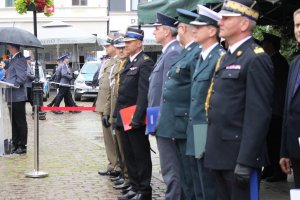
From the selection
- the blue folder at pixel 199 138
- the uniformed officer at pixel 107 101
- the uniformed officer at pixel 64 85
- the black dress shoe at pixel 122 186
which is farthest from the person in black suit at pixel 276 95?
the uniformed officer at pixel 64 85

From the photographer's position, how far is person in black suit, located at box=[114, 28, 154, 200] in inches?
286

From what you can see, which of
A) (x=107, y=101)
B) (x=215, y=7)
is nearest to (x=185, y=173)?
(x=215, y=7)

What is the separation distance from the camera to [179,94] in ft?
19.4

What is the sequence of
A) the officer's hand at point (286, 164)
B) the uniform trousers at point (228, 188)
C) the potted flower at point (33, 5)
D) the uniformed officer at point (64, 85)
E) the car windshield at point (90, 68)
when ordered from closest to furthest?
1. the uniform trousers at point (228, 188)
2. the officer's hand at point (286, 164)
3. the potted flower at point (33, 5)
4. the uniformed officer at point (64, 85)
5. the car windshield at point (90, 68)

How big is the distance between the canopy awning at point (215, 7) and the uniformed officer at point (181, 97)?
2.87 feet

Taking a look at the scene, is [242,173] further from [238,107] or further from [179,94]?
[179,94]

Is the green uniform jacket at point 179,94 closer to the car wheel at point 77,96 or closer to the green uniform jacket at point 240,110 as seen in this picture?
the green uniform jacket at point 240,110

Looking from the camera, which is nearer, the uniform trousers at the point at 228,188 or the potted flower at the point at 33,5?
the uniform trousers at the point at 228,188

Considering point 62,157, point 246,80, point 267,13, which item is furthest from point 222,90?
point 62,157

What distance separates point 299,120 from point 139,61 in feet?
10.1

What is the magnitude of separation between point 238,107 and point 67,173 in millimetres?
5634

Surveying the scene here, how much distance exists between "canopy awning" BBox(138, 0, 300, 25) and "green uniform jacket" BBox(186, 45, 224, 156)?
156cm

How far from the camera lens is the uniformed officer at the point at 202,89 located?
5.22 meters

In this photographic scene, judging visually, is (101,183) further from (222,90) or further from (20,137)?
(222,90)
